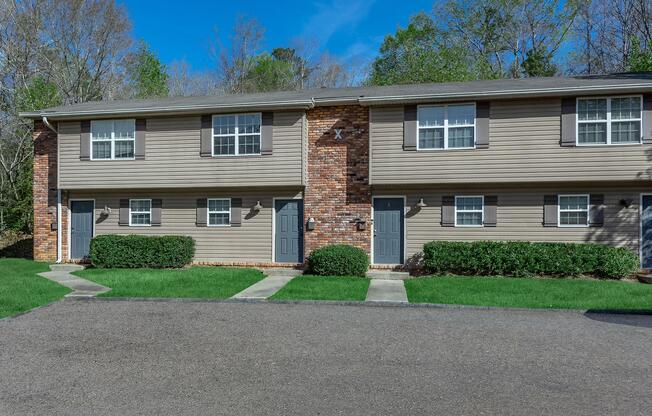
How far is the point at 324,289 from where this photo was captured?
9438 mm

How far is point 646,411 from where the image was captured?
144 inches

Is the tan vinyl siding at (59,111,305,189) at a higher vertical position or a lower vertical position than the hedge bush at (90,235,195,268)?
higher

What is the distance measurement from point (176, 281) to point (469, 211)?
8.09 meters

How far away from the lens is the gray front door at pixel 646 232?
1162cm

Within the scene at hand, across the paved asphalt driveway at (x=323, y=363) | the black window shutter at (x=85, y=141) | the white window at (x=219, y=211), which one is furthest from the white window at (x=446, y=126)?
the black window shutter at (x=85, y=141)

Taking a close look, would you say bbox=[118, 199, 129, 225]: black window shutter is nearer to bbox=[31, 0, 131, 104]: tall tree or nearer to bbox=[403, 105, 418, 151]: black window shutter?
bbox=[403, 105, 418, 151]: black window shutter

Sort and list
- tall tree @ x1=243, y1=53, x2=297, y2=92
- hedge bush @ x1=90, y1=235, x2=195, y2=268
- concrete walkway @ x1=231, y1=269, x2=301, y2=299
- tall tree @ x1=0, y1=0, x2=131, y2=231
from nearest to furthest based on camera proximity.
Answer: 1. concrete walkway @ x1=231, y1=269, x2=301, y2=299
2. hedge bush @ x1=90, y1=235, x2=195, y2=268
3. tall tree @ x1=0, y1=0, x2=131, y2=231
4. tall tree @ x1=243, y1=53, x2=297, y2=92

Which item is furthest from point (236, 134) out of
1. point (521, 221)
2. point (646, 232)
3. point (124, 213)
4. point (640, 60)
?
point (640, 60)

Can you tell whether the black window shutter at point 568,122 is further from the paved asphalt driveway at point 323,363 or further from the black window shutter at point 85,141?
the black window shutter at point 85,141

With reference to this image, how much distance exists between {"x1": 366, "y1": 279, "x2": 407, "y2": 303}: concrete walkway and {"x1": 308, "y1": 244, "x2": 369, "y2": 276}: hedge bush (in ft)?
2.03

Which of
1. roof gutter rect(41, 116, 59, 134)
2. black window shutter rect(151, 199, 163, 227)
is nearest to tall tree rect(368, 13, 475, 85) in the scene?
black window shutter rect(151, 199, 163, 227)

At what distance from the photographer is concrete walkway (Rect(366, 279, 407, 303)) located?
8477 millimetres

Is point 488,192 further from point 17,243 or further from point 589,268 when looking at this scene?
point 17,243

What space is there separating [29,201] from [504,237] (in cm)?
2090
